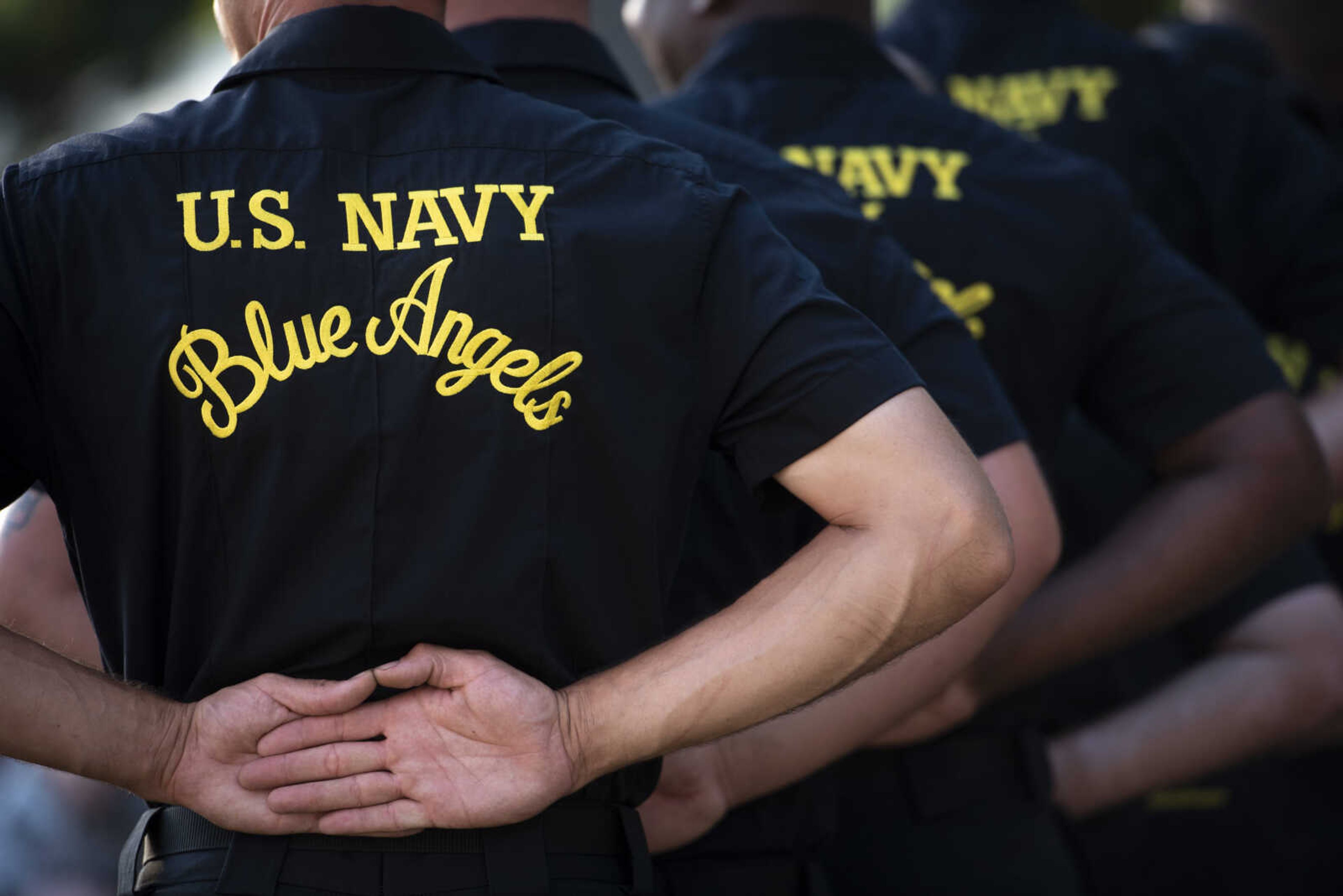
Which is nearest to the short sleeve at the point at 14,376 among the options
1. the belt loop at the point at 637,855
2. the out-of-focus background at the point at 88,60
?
the belt loop at the point at 637,855

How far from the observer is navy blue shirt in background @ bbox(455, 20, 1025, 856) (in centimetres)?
204

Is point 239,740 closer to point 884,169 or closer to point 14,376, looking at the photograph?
point 14,376

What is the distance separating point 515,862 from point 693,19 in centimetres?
169

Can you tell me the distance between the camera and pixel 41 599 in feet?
6.46

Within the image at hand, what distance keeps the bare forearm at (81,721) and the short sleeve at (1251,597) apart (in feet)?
7.06

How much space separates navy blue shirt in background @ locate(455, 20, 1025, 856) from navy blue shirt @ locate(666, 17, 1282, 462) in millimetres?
338

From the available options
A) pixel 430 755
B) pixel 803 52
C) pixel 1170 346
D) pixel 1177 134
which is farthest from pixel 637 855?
pixel 1177 134

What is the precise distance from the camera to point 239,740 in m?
1.57

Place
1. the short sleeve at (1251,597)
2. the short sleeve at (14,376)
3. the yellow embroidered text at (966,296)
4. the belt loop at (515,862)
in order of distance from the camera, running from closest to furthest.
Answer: the short sleeve at (14,376), the belt loop at (515,862), the yellow embroidered text at (966,296), the short sleeve at (1251,597)

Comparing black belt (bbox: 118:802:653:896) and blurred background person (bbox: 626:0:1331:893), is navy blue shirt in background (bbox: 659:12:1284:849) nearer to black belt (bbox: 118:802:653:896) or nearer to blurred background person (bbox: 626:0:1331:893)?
blurred background person (bbox: 626:0:1331:893)

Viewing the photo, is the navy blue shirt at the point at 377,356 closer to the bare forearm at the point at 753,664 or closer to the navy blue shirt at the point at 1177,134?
the bare forearm at the point at 753,664

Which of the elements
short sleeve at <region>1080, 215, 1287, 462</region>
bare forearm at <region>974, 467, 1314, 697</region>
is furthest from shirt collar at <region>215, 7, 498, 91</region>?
bare forearm at <region>974, 467, 1314, 697</region>

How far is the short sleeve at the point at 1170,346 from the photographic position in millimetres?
2498

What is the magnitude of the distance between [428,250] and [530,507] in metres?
0.28
